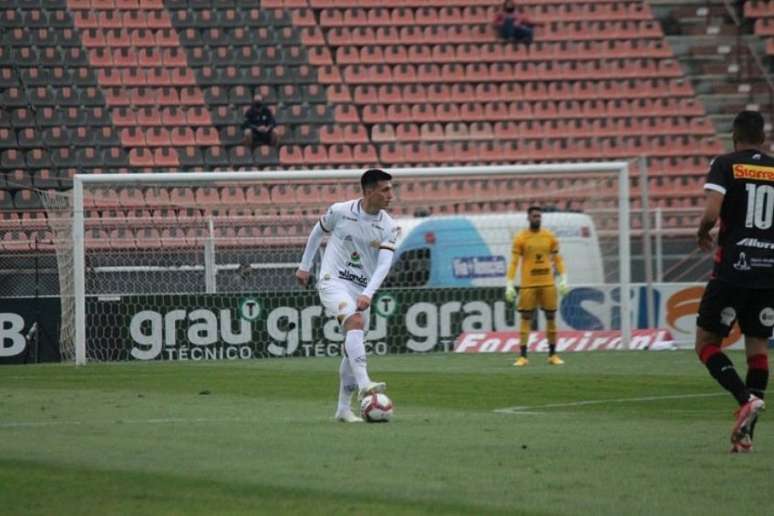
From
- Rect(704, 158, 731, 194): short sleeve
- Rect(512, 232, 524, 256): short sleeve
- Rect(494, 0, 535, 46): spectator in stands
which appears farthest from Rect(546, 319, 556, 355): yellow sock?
Rect(494, 0, 535, 46): spectator in stands

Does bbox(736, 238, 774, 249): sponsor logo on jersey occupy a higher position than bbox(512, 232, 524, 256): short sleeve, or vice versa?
bbox(736, 238, 774, 249): sponsor logo on jersey

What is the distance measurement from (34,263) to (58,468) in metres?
15.7

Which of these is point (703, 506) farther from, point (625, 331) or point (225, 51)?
point (225, 51)

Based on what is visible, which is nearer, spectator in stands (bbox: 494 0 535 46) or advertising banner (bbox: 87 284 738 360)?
advertising banner (bbox: 87 284 738 360)

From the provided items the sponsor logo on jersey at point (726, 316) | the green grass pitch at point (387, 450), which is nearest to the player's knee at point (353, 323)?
the green grass pitch at point (387, 450)

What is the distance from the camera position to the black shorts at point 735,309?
1027 cm

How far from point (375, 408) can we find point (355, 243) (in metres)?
1.41

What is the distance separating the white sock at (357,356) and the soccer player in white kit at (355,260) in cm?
2

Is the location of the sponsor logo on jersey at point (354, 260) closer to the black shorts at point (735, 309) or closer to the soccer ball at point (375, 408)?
the soccer ball at point (375, 408)

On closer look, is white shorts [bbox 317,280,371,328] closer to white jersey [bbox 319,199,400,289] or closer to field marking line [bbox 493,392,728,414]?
white jersey [bbox 319,199,400,289]

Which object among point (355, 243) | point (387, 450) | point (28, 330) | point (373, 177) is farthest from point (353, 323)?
point (28, 330)

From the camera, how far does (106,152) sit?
31.0 m

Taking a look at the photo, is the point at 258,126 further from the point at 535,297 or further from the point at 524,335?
the point at 524,335

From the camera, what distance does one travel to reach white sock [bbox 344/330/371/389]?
40.4ft
